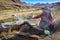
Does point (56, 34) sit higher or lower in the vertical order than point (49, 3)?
lower

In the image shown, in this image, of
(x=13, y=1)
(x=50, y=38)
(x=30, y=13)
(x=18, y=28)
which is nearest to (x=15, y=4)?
(x=13, y=1)

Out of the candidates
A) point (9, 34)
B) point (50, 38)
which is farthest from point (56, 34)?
point (9, 34)

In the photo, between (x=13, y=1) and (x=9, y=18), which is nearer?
(x=9, y=18)

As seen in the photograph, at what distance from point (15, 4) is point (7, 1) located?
12 cm

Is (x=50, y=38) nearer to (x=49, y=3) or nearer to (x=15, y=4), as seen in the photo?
(x=49, y=3)

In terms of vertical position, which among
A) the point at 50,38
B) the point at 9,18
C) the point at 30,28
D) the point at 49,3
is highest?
the point at 49,3

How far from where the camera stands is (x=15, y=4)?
1.82 meters

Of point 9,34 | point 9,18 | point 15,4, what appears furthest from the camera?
point 15,4

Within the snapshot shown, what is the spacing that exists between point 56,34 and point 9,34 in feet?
1.71

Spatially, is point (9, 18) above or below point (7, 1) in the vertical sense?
below

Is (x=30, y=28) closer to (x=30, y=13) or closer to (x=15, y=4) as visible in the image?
(x=30, y=13)

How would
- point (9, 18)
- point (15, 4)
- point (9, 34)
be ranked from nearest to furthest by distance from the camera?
1. point (9, 34)
2. point (9, 18)
3. point (15, 4)

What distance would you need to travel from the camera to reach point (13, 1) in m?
1.83

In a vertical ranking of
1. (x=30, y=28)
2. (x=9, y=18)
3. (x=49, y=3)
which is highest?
(x=49, y=3)
